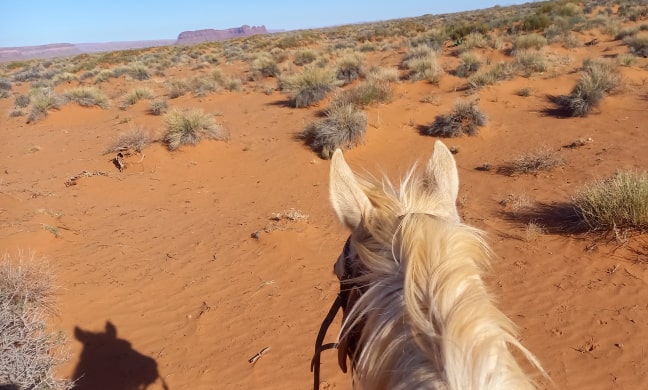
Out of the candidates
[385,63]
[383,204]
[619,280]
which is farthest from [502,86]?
[383,204]

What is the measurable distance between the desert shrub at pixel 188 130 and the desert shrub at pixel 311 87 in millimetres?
3894

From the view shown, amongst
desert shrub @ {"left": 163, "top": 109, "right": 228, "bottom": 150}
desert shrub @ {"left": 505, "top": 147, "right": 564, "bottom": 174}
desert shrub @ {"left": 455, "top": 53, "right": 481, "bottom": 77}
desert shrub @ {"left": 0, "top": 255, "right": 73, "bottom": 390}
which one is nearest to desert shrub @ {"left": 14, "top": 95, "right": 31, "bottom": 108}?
desert shrub @ {"left": 163, "top": 109, "right": 228, "bottom": 150}

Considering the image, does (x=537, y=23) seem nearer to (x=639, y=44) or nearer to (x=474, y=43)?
(x=474, y=43)

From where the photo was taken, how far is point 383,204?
143cm

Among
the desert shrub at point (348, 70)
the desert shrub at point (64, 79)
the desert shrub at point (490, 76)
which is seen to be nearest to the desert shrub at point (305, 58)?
the desert shrub at point (348, 70)

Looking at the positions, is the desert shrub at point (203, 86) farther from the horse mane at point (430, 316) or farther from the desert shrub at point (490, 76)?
the horse mane at point (430, 316)

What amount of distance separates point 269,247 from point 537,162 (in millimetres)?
5015

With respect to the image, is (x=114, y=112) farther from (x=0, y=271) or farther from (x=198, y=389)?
(x=198, y=389)

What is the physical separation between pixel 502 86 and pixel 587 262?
9591 mm

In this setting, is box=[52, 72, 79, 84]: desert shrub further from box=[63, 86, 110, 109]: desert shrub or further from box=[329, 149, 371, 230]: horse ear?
box=[329, 149, 371, 230]: horse ear

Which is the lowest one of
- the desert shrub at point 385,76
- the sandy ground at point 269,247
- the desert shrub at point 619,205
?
the sandy ground at point 269,247

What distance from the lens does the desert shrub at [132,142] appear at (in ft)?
35.1

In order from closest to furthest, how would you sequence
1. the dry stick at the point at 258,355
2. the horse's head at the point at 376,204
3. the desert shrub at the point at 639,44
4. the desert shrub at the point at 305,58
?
the horse's head at the point at 376,204 < the dry stick at the point at 258,355 < the desert shrub at the point at 639,44 < the desert shrub at the point at 305,58

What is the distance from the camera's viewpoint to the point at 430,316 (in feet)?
3.25
